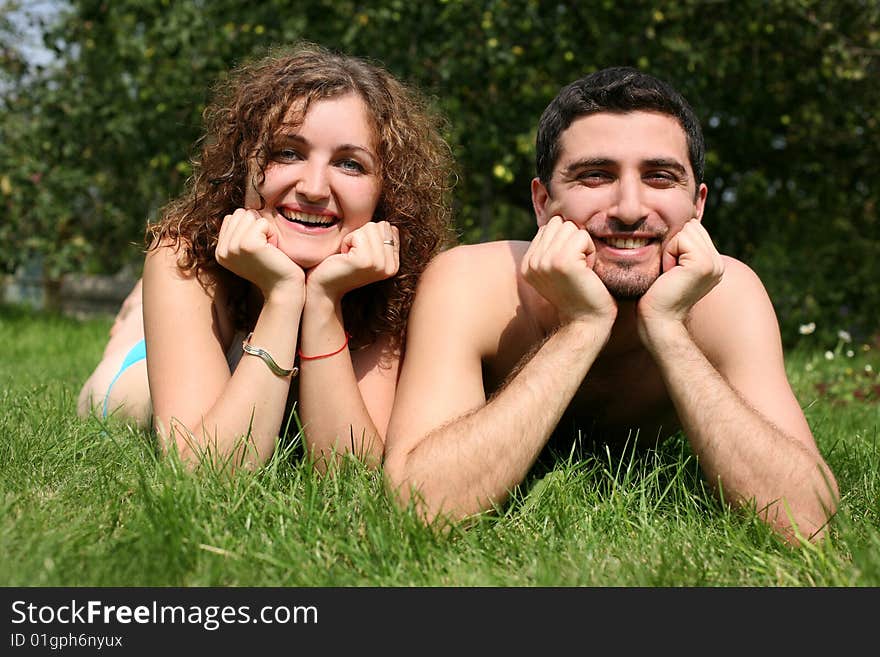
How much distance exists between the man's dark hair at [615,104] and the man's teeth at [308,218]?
0.68 metres

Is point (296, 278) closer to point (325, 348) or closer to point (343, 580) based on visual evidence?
point (325, 348)

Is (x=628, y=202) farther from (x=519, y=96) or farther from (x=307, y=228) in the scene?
(x=519, y=96)

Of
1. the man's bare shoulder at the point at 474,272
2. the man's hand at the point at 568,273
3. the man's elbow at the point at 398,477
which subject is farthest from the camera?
the man's bare shoulder at the point at 474,272

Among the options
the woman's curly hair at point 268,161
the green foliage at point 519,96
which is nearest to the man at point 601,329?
the woman's curly hair at point 268,161

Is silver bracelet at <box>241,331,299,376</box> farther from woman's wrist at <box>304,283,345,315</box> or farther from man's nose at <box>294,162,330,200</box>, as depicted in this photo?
man's nose at <box>294,162,330,200</box>

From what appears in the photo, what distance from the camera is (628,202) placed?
8.03 feet

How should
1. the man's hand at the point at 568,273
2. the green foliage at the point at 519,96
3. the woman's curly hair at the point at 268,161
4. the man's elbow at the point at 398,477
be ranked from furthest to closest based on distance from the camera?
the green foliage at the point at 519,96, the woman's curly hair at the point at 268,161, the man's hand at the point at 568,273, the man's elbow at the point at 398,477

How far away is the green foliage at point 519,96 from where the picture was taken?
7203 millimetres

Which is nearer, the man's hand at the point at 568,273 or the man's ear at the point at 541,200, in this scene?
the man's hand at the point at 568,273

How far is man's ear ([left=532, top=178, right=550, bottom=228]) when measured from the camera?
2.71m

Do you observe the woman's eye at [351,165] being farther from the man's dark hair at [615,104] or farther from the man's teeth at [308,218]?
the man's dark hair at [615,104]
